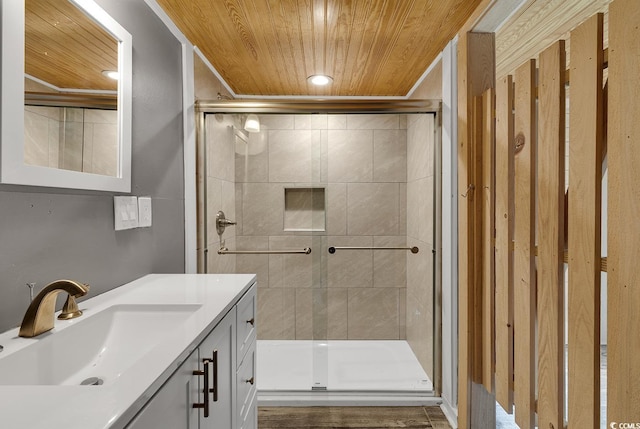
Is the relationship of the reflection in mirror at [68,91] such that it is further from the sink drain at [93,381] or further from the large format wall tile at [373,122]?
the large format wall tile at [373,122]

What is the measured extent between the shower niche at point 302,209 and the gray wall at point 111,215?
706mm

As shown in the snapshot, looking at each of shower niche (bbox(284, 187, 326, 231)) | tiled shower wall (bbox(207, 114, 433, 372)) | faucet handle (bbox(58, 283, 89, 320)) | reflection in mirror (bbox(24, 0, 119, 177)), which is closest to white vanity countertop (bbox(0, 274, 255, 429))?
faucet handle (bbox(58, 283, 89, 320))

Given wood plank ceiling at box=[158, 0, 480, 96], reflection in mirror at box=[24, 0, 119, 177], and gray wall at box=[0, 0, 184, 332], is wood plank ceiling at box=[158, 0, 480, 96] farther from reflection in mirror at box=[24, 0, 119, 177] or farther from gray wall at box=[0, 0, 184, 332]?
reflection in mirror at box=[24, 0, 119, 177]

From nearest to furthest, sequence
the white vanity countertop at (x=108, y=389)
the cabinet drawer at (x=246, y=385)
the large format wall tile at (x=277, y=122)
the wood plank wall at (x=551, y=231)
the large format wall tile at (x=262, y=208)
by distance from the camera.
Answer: the white vanity countertop at (x=108, y=389) → the wood plank wall at (x=551, y=231) → the cabinet drawer at (x=246, y=385) → the large format wall tile at (x=277, y=122) → the large format wall tile at (x=262, y=208)

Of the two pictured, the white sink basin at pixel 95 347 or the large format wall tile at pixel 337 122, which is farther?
the large format wall tile at pixel 337 122

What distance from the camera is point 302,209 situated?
2.37 metres

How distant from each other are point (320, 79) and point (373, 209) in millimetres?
1067

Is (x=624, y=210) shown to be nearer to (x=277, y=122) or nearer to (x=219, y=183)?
(x=277, y=122)

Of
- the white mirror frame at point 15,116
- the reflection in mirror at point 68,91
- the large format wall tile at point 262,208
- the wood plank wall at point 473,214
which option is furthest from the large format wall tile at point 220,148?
the wood plank wall at point 473,214

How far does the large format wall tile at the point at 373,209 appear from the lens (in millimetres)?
2512

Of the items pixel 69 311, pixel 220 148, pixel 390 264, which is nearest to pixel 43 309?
pixel 69 311

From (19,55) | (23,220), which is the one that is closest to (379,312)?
(23,220)

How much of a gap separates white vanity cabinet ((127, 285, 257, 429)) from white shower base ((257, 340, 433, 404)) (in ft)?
2.36

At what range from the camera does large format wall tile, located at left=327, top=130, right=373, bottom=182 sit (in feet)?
7.88
